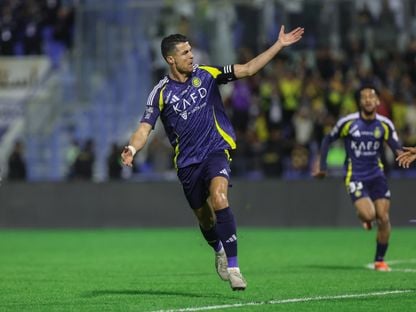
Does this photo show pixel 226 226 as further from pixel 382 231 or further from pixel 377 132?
pixel 377 132

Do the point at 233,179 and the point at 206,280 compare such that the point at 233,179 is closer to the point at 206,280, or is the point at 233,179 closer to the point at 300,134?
the point at 300,134

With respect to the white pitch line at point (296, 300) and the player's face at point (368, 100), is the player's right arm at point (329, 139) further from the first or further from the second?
the white pitch line at point (296, 300)

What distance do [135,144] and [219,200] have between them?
0.97 m

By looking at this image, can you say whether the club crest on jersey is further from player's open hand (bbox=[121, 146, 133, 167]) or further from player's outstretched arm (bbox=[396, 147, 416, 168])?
player's outstretched arm (bbox=[396, 147, 416, 168])

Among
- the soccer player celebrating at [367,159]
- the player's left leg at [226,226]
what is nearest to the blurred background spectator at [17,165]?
the soccer player celebrating at [367,159]

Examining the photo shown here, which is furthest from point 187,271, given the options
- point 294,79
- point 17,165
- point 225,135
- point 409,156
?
point 17,165

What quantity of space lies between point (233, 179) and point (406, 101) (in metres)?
4.34

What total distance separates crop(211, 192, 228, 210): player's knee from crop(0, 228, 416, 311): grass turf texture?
89 cm

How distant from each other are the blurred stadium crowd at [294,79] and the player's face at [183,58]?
13962mm

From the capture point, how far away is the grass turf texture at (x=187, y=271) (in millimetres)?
10688

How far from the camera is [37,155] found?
2853 centimetres

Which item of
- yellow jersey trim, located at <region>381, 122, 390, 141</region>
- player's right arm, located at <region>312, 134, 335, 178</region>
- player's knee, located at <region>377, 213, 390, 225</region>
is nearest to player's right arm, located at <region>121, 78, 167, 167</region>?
player's right arm, located at <region>312, 134, 335, 178</region>

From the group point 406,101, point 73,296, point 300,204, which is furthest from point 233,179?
point 73,296

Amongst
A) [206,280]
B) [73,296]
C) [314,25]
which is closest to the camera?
[73,296]
